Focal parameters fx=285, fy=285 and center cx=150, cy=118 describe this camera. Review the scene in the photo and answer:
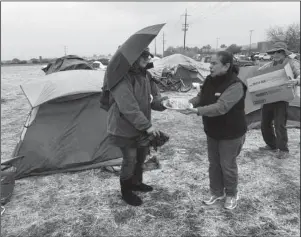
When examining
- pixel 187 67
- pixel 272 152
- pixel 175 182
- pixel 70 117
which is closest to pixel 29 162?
pixel 70 117

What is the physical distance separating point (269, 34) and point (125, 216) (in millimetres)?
56850

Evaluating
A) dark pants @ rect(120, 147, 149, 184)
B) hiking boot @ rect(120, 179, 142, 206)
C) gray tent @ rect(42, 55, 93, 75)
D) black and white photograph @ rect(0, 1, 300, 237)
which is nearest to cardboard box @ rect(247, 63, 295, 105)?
black and white photograph @ rect(0, 1, 300, 237)

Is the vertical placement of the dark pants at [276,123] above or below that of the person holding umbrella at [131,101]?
below

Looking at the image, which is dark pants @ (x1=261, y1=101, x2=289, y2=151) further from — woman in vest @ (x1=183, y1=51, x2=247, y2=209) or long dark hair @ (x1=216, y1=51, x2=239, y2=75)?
long dark hair @ (x1=216, y1=51, x2=239, y2=75)

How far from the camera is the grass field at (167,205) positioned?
3.02 m

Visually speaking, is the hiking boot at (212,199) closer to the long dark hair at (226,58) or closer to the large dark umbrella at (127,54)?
the long dark hair at (226,58)

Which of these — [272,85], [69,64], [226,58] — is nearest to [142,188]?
[226,58]

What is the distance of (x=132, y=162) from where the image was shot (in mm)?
3227

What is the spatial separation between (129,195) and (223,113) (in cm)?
157

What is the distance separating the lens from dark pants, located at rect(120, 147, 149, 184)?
3186 mm

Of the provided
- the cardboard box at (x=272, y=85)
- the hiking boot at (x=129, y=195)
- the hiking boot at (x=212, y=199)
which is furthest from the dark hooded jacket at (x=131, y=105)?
the cardboard box at (x=272, y=85)

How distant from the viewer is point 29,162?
4289mm

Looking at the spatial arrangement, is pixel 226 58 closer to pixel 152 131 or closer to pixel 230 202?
pixel 152 131

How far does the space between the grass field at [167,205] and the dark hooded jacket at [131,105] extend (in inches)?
39.1
